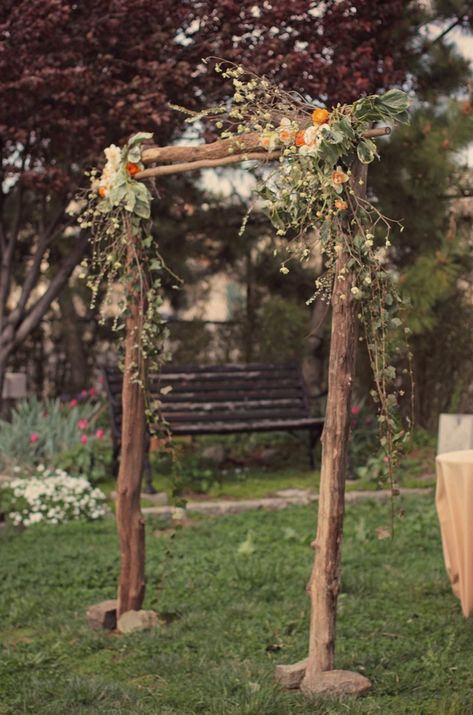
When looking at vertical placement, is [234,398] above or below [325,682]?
above

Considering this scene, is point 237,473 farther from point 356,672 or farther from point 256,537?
point 356,672

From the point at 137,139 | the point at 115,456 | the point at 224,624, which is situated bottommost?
the point at 224,624

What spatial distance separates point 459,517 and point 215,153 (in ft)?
6.40

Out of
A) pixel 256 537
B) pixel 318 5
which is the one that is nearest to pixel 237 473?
pixel 256 537

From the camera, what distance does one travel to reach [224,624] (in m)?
4.61

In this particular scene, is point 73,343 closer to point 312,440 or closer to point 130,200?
point 312,440

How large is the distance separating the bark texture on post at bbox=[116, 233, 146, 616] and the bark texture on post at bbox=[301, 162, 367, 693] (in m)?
1.18

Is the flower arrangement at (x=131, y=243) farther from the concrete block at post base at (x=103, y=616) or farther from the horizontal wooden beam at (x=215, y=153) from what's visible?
the concrete block at post base at (x=103, y=616)

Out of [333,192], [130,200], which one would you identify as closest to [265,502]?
[130,200]

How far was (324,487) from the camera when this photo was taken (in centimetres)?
371

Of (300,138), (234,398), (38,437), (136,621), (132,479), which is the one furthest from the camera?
(234,398)

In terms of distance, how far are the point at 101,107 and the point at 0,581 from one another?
4.23 metres

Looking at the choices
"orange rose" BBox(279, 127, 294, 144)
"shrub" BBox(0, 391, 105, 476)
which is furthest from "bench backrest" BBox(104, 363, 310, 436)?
"orange rose" BBox(279, 127, 294, 144)

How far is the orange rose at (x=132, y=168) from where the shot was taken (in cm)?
456
